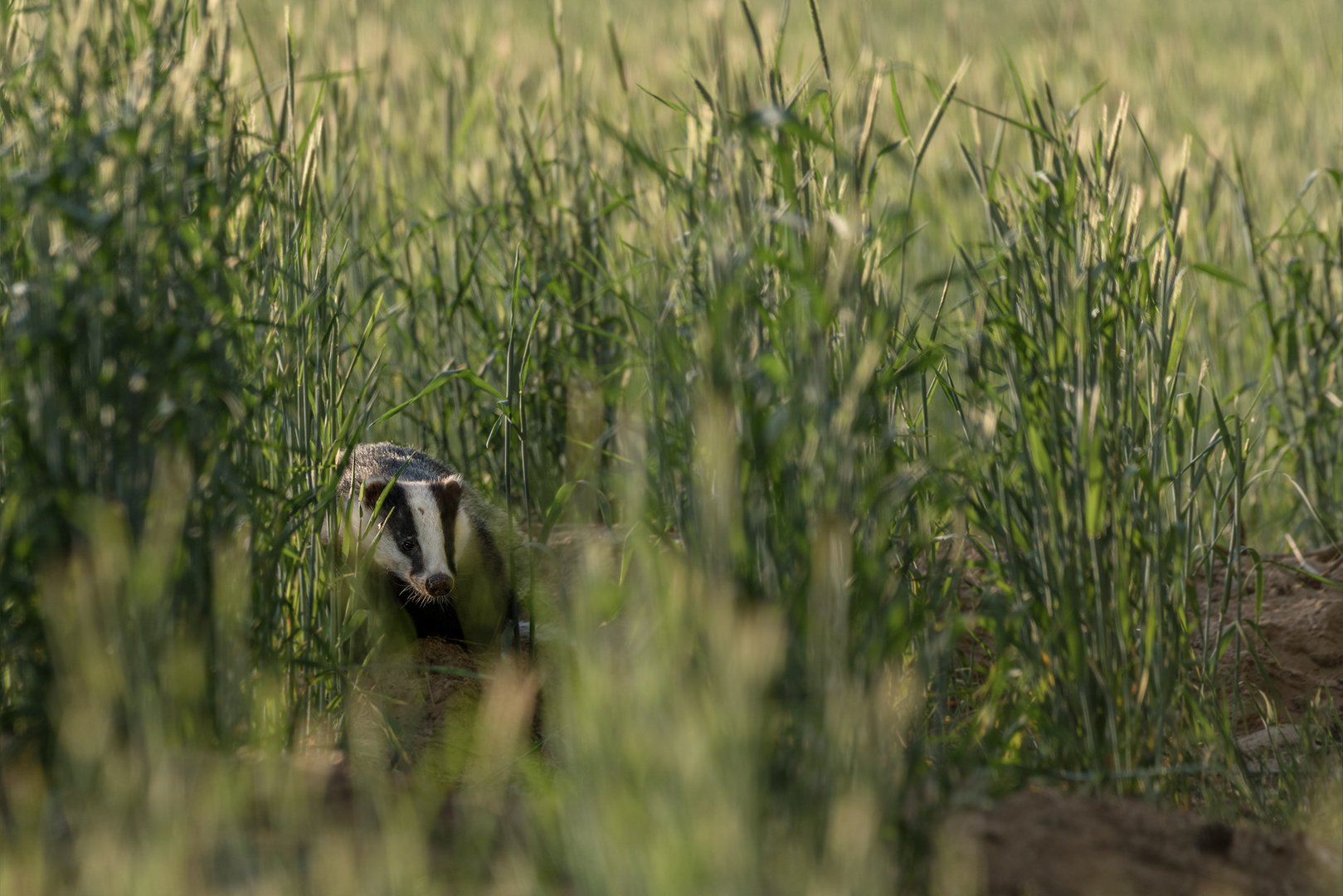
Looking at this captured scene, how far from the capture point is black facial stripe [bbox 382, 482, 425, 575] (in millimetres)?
3324

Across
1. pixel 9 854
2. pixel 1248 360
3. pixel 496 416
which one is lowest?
pixel 9 854

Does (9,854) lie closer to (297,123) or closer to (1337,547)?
(297,123)

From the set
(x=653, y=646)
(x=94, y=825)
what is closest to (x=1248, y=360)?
(x=653, y=646)

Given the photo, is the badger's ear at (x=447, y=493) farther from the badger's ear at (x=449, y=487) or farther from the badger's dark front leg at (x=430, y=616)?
the badger's dark front leg at (x=430, y=616)

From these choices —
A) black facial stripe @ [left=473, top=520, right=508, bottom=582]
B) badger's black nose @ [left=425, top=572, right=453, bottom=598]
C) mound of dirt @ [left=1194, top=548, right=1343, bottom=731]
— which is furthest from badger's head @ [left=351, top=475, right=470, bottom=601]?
mound of dirt @ [left=1194, top=548, right=1343, bottom=731]

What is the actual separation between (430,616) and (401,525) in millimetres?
364

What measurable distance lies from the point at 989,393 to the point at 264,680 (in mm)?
1265

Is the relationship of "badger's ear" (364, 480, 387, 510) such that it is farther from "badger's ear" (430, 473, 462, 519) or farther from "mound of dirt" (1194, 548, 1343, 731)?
"mound of dirt" (1194, 548, 1343, 731)

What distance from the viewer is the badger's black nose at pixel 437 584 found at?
10.7ft

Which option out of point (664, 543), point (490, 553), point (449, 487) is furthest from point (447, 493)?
point (664, 543)

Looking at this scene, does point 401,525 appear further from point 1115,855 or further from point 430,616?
point 1115,855

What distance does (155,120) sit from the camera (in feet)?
5.90

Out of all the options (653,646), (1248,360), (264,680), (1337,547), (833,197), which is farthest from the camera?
(1248,360)

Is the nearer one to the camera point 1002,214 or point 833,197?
point 833,197
